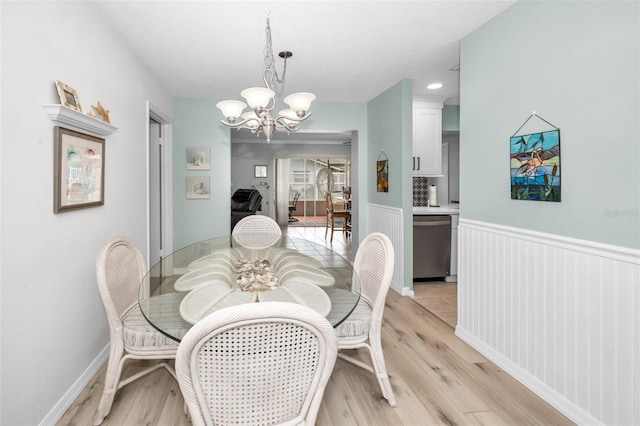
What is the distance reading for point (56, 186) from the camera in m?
1.84

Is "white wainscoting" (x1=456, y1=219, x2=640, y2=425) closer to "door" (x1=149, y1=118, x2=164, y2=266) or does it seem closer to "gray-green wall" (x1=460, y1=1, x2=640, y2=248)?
"gray-green wall" (x1=460, y1=1, x2=640, y2=248)

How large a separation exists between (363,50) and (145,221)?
2.53m

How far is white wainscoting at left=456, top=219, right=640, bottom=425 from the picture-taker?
1603mm

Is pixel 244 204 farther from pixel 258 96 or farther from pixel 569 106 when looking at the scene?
pixel 569 106

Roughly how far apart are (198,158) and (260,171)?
499cm

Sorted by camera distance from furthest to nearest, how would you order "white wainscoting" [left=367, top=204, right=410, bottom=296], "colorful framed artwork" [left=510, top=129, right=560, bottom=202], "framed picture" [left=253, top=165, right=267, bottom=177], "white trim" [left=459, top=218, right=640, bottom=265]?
"framed picture" [left=253, top=165, right=267, bottom=177] → "white wainscoting" [left=367, top=204, right=410, bottom=296] → "colorful framed artwork" [left=510, top=129, right=560, bottom=202] → "white trim" [left=459, top=218, right=640, bottom=265]

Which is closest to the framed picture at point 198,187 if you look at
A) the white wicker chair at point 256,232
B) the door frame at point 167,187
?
the door frame at point 167,187

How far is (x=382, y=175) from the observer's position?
14.8ft

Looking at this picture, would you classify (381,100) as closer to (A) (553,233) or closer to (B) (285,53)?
(B) (285,53)

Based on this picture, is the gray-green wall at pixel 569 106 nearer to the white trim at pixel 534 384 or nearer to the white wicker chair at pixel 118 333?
the white trim at pixel 534 384

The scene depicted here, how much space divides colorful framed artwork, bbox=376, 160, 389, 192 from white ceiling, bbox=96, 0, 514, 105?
925 millimetres

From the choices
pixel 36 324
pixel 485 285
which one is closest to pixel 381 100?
pixel 485 285

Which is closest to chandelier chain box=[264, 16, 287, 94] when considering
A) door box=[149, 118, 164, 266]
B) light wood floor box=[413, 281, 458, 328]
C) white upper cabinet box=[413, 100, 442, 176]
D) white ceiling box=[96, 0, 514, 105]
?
white ceiling box=[96, 0, 514, 105]

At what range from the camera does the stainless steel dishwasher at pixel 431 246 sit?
4.30 meters
